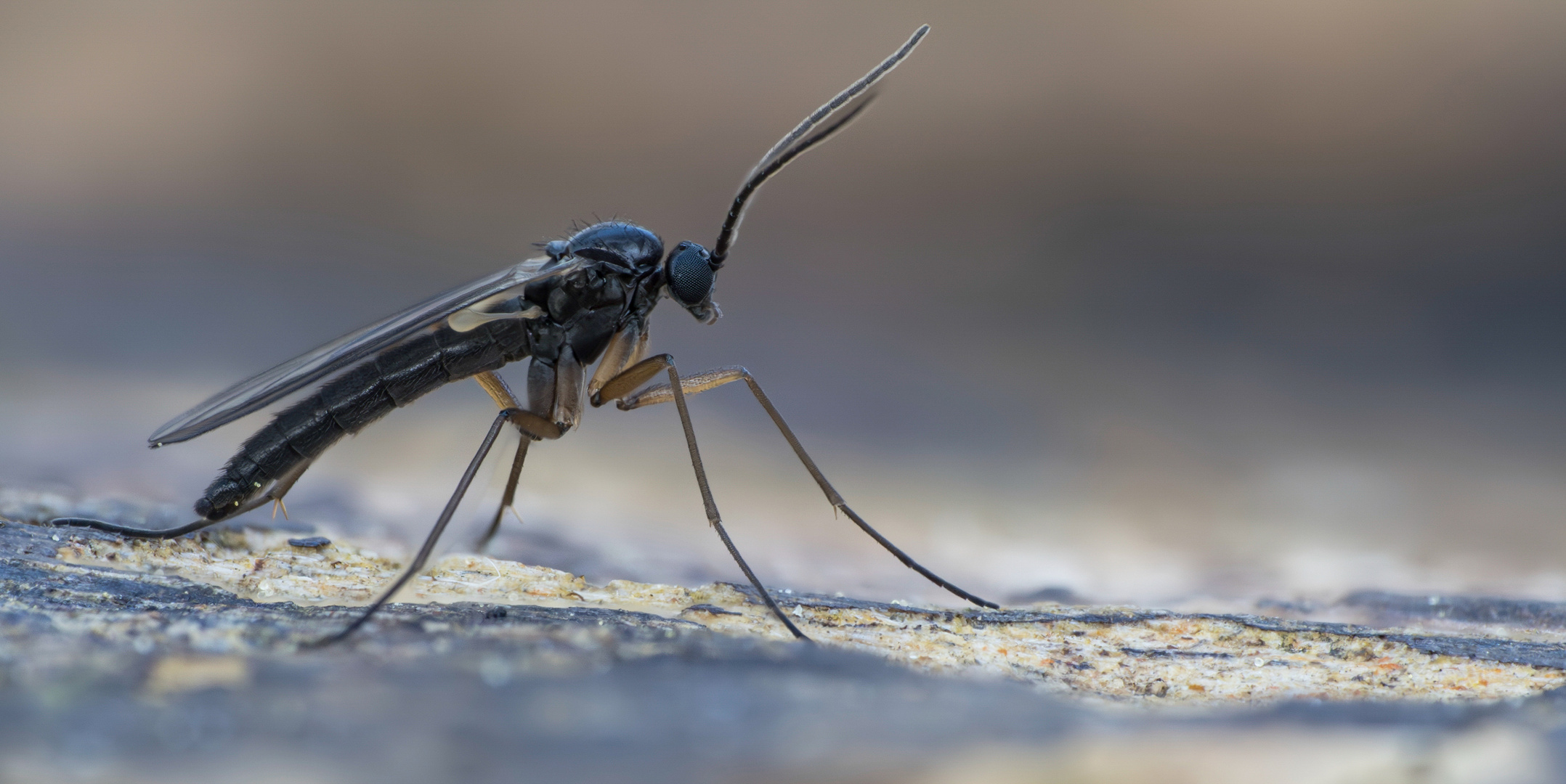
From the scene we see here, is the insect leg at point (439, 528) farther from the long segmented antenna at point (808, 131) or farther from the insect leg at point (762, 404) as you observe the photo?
the long segmented antenna at point (808, 131)

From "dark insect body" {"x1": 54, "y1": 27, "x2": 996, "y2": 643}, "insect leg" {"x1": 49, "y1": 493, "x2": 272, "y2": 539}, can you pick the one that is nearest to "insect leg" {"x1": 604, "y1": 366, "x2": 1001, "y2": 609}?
"dark insect body" {"x1": 54, "y1": 27, "x2": 996, "y2": 643}

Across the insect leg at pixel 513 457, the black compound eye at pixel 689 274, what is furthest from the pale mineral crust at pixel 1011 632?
the black compound eye at pixel 689 274

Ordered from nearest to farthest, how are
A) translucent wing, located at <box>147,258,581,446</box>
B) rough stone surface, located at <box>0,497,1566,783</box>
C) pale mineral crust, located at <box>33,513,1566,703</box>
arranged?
rough stone surface, located at <box>0,497,1566,783</box>, pale mineral crust, located at <box>33,513,1566,703</box>, translucent wing, located at <box>147,258,581,446</box>

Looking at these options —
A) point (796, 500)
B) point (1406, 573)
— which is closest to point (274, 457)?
point (796, 500)

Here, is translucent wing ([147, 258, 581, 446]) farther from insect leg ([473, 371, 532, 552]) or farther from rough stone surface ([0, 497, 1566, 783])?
rough stone surface ([0, 497, 1566, 783])

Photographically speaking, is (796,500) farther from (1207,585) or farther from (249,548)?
(249,548)

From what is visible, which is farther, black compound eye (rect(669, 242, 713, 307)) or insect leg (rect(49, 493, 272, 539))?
black compound eye (rect(669, 242, 713, 307))

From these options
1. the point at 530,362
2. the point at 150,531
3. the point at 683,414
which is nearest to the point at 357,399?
the point at 530,362
